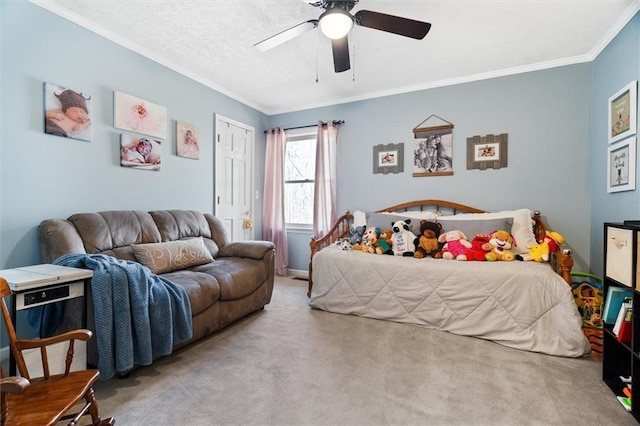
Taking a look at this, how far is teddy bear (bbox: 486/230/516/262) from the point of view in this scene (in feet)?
8.87

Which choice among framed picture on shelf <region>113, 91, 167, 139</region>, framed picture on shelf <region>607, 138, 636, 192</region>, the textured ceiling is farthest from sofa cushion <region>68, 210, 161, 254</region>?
Result: framed picture on shelf <region>607, 138, 636, 192</region>

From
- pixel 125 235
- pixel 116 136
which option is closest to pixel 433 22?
pixel 116 136

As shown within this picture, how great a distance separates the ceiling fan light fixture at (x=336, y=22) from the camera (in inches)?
69.8

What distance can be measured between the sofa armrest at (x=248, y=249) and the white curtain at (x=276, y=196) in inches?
54.0

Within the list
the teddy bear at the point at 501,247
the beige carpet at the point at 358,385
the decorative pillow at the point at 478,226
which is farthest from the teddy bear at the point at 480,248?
the beige carpet at the point at 358,385

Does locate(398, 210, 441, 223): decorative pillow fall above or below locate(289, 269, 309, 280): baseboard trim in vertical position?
above

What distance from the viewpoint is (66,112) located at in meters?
2.32

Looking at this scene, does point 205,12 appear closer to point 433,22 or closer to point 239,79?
point 239,79

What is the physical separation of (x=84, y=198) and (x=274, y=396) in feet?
7.34

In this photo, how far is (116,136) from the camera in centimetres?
269

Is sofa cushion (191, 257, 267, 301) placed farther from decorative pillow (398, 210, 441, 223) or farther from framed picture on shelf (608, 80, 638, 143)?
framed picture on shelf (608, 80, 638, 143)

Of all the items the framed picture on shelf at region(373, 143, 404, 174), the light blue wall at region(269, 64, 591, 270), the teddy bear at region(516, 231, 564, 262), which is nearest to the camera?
the teddy bear at region(516, 231, 564, 262)

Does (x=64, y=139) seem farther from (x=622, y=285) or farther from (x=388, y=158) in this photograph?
(x=622, y=285)

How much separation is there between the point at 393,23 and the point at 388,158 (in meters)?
2.13
